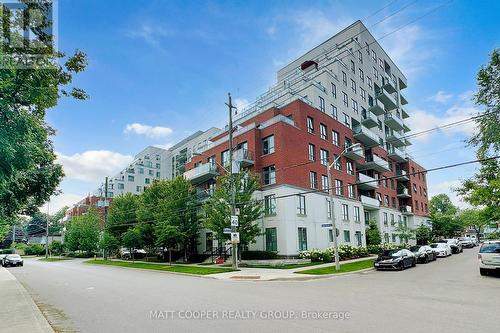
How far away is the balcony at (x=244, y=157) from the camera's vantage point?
3328cm

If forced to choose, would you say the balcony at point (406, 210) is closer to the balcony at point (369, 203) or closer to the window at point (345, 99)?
the balcony at point (369, 203)

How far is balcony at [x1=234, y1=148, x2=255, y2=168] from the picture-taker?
109 feet

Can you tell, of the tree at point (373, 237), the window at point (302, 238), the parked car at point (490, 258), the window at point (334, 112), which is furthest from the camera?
the tree at point (373, 237)

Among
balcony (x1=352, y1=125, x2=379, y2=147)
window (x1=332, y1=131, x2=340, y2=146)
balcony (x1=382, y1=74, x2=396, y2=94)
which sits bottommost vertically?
window (x1=332, y1=131, x2=340, y2=146)

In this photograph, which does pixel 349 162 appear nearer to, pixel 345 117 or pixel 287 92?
pixel 345 117

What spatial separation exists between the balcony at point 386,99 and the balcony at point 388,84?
36.4 inches

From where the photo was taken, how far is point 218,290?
570 inches

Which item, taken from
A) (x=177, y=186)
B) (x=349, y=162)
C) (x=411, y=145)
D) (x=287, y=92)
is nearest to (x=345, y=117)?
(x=349, y=162)

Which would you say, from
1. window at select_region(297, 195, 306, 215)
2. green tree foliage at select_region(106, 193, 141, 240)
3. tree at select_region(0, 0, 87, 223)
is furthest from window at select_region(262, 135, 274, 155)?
tree at select_region(0, 0, 87, 223)

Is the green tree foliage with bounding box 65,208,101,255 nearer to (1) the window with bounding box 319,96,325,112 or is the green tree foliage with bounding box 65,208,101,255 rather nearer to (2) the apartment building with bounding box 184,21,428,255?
(2) the apartment building with bounding box 184,21,428,255

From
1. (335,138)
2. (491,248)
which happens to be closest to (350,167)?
(335,138)

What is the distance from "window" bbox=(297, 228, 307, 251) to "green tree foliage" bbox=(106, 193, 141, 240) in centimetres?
2338

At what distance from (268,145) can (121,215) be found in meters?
24.1

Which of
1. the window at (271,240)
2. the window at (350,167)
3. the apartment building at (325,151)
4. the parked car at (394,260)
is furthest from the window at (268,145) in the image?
the parked car at (394,260)
